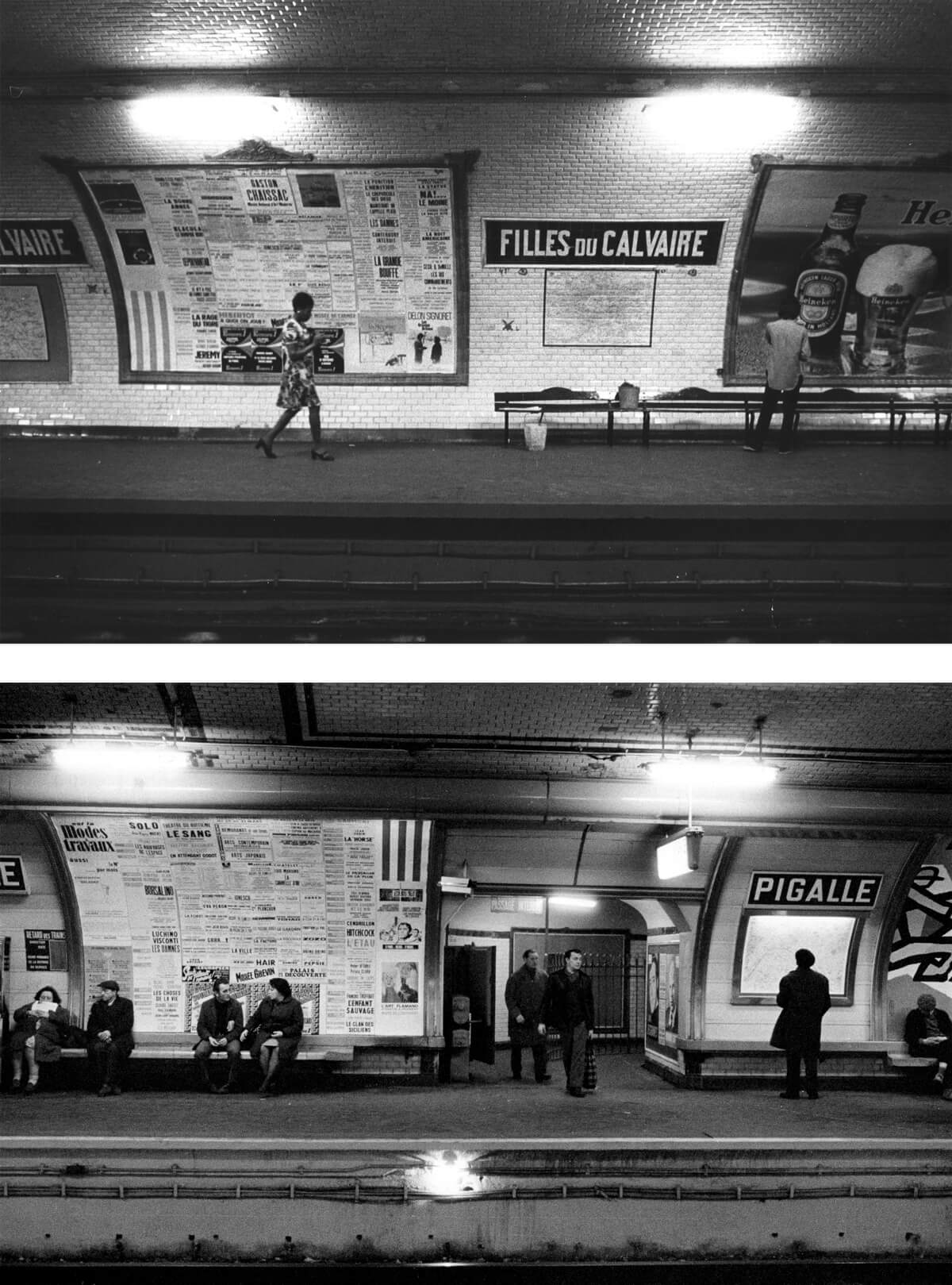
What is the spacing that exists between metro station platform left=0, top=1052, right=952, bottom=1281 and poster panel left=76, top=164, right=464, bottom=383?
14.5 feet

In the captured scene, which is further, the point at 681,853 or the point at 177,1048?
the point at 177,1048

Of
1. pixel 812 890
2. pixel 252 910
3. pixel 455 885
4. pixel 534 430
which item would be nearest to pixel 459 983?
pixel 455 885

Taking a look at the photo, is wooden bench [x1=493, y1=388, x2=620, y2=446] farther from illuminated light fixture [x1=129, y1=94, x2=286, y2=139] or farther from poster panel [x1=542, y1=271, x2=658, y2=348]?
illuminated light fixture [x1=129, y1=94, x2=286, y2=139]

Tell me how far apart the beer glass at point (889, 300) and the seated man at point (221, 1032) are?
21.8ft

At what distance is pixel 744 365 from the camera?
4.79m

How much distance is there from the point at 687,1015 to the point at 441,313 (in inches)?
275

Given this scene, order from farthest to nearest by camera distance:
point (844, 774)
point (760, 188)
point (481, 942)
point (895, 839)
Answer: point (481, 942)
point (895, 839)
point (844, 774)
point (760, 188)

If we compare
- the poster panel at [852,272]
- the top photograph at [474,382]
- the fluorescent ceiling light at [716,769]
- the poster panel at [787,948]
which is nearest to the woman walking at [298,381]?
the top photograph at [474,382]

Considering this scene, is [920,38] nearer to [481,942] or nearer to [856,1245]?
[856,1245]

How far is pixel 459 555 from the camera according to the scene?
4707 millimetres

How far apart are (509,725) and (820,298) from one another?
3952 mm

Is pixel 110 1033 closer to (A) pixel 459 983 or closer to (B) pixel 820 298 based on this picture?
(A) pixel 459 983

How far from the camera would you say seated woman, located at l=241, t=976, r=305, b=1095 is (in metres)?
8.98

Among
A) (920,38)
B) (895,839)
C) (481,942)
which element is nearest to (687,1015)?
(895,839)
